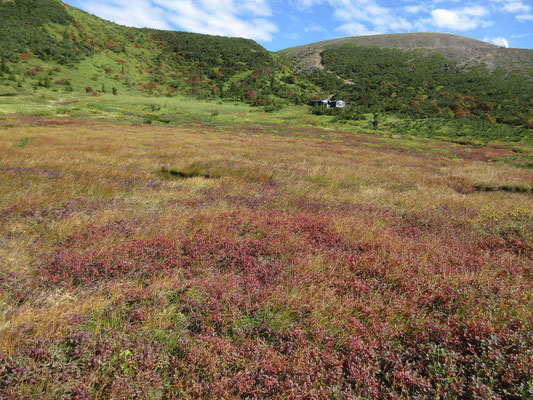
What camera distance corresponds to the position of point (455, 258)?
4703mm

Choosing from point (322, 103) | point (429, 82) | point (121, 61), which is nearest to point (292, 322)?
point (322, 103)

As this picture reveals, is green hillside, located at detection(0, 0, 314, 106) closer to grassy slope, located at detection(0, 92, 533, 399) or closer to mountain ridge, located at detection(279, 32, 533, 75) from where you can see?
mountain ridge, located at detection(279, 32, 533, 75)

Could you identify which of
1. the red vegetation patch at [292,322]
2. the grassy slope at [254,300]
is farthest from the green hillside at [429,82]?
the red vegetation patch at [292,322]

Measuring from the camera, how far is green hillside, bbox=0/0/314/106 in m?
77.7

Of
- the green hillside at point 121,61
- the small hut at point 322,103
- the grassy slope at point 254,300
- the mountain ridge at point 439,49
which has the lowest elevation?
the grassy slope at point 254,300

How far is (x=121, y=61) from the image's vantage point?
10112 cm

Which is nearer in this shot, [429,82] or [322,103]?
[322,103]

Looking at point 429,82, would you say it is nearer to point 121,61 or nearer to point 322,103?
point 322,103

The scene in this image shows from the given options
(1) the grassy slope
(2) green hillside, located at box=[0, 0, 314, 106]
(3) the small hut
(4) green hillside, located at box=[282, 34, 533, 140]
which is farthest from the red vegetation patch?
(3) the small hut

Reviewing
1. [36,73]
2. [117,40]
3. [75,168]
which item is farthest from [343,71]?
[75,168]

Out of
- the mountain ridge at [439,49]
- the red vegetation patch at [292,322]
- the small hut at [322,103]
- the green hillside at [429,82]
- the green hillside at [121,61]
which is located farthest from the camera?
the mountain ridge at [439,49]

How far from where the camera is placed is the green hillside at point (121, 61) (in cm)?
7769

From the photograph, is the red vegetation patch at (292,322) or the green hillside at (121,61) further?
the green hillside at (121,61)

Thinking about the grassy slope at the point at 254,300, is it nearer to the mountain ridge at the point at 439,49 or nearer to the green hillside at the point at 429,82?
the green hillside at the point at 429,82
